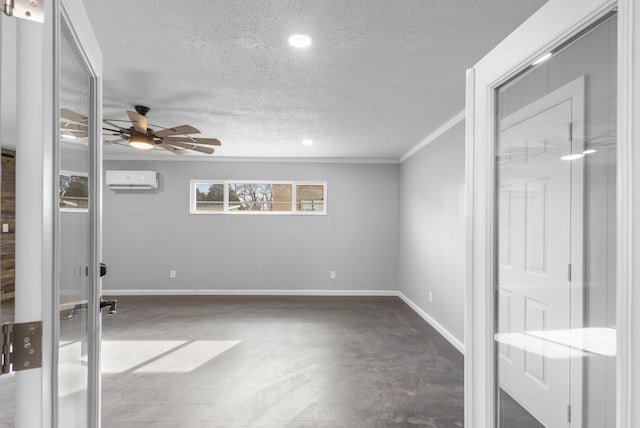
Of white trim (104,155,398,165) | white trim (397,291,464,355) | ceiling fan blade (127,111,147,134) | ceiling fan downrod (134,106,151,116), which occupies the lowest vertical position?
white trim (397,291,464,355)

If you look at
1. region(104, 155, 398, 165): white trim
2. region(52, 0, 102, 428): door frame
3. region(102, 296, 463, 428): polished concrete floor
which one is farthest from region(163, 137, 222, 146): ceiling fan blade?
region(104, 155, 398, 165): white trim

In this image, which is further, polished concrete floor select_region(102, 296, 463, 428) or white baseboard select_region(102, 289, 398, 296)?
white baseboard select_region(102, 289, 398, 296)

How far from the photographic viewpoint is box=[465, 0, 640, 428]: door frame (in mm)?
711

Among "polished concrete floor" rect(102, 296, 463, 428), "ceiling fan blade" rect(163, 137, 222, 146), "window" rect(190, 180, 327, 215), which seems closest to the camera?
"polished concrete floor" rect(102, 296, 463, 428)

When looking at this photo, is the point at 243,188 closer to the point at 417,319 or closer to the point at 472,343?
the point at 417,319

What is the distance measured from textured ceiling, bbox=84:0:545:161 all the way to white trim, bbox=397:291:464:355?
2346 mm

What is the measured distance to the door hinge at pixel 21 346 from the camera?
0.70m

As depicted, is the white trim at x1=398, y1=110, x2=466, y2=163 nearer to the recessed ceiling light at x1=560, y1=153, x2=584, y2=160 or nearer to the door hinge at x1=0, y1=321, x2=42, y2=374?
the recessed ceiling light at x1=560, y1=153, x2=584, y2=160

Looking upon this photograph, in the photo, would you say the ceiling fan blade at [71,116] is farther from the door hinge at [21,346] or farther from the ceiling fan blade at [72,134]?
the door hinge at [21,346]

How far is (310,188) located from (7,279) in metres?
5.82

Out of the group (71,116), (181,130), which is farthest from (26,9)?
(181,130)

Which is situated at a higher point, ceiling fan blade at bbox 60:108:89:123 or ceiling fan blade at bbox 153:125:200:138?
ceiling fan blade at bbox 153:125:200:138

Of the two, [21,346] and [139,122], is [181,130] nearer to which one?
Result: [139,122]

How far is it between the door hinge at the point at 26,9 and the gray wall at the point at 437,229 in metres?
3.74
